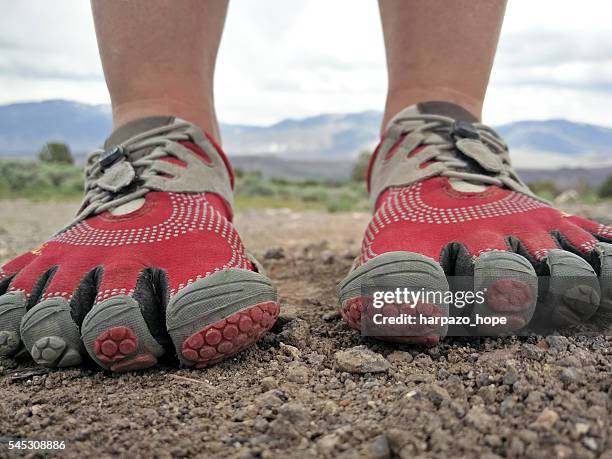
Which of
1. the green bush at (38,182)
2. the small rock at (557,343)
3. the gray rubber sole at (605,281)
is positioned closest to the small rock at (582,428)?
the small rock at (557,343)

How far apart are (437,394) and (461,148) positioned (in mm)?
718

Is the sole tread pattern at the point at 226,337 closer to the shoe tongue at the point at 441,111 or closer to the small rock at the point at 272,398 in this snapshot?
the small rock at the point at 272,398

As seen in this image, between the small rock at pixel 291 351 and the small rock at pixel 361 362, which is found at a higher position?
the small rock at pixel 361 362

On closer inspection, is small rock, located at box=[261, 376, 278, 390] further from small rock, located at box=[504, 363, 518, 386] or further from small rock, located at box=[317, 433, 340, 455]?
small rock, located at box=[504, 363, 518, 386]

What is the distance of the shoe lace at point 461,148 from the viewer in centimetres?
127

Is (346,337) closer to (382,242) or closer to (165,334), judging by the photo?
(382,242)

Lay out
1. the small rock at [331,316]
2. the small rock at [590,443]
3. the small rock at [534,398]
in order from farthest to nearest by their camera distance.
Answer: the small rock at [331,316] < the small rock at [534,398] < the small rock at [590,443]

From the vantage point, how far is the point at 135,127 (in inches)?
53.9

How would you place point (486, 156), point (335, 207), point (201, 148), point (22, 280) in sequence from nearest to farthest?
point (22, 280)
point (486, 156)
point (201, 148)
point (335, 207)

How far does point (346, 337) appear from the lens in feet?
3.51

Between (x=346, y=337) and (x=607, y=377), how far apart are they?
0.44 metres

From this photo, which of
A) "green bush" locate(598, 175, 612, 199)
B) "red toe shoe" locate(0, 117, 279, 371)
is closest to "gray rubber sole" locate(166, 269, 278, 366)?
"red toe shoe" locate(0, 117, 279, 371)

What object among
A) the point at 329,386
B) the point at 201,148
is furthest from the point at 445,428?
the point at 201,148

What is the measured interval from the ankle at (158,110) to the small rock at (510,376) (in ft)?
3.20
